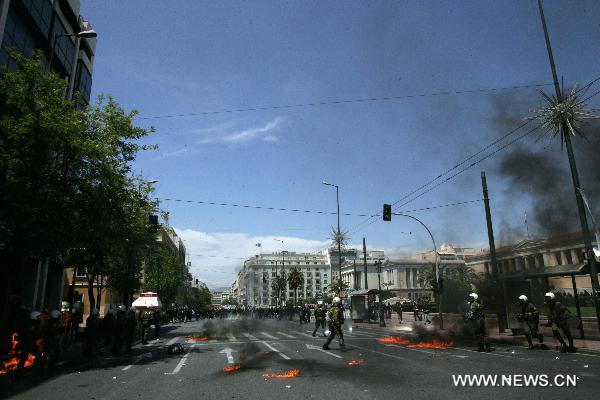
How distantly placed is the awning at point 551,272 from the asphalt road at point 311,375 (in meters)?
4.10

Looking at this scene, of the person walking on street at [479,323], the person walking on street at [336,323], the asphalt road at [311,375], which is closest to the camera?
the asphalt road at [311,375]

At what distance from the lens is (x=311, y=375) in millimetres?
9188

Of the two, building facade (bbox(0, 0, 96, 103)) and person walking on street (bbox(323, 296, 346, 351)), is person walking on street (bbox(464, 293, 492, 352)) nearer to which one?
person walking on street (bbox(323, 296, 346, 351))

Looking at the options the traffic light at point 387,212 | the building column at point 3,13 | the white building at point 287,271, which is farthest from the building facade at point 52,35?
the white building at point 287,271

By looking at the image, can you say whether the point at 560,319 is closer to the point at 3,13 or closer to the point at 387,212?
the point at 387,212

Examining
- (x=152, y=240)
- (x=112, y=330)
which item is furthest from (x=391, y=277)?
(x=112, y=330)

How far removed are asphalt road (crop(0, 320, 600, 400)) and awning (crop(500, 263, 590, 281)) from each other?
13.5 ft

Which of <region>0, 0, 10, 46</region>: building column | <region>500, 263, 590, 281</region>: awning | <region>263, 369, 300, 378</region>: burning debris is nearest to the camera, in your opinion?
<region>263, 369, 300, 378</region>: burning debris

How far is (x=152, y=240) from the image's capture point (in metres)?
27.8

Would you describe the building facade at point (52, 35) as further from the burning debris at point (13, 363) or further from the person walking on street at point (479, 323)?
the person walking on street at point (479, 323)

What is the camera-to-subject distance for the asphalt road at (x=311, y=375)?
24.0 ft

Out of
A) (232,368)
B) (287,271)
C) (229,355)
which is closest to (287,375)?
(232,368)

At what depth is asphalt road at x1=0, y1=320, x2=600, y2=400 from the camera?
731 centimetres

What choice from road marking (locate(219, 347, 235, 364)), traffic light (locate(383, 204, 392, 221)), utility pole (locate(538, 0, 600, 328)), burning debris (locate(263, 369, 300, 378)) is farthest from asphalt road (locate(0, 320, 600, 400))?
traffic light (locate(383, 204, 392, 221))
